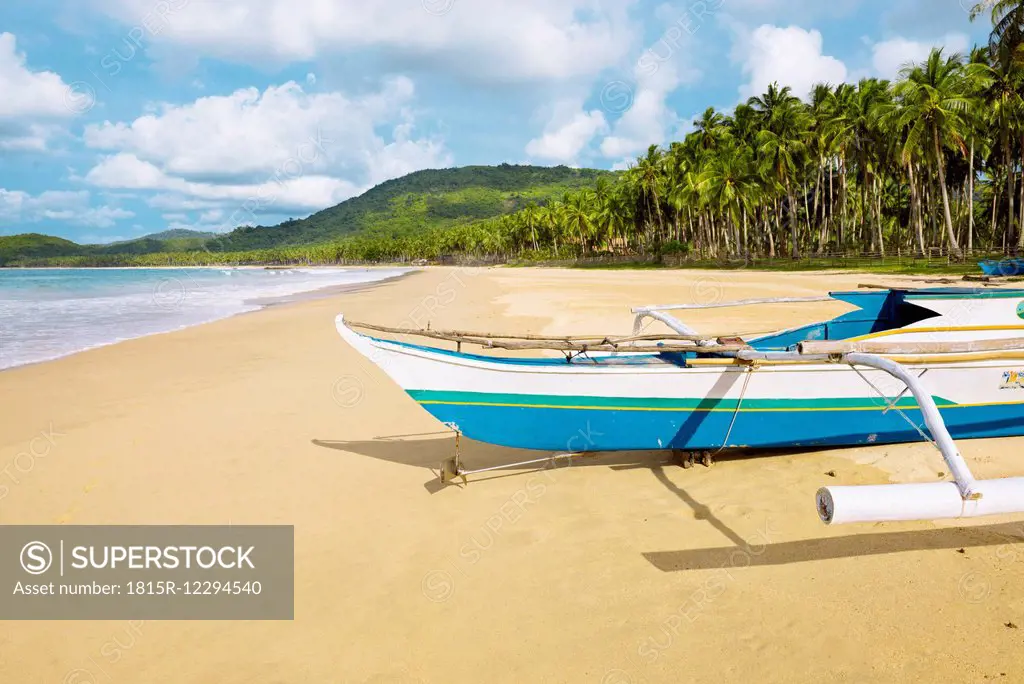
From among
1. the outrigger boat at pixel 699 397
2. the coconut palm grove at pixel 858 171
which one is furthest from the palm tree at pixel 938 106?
the outrigger boat at pixel 699 397

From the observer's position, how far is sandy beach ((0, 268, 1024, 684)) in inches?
135

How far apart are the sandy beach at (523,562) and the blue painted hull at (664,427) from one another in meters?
0.33

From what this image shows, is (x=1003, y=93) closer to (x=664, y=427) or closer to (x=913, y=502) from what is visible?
(x=664, y=427)

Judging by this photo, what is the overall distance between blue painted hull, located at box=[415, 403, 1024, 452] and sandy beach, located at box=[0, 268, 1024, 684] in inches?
13.1

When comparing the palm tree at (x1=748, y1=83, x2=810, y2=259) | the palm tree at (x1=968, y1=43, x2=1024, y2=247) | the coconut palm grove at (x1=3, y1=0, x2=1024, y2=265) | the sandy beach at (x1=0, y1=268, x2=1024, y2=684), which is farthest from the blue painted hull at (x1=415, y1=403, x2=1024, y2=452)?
the palm tree at (x1=748, y1=83, x2=810, y2=259)

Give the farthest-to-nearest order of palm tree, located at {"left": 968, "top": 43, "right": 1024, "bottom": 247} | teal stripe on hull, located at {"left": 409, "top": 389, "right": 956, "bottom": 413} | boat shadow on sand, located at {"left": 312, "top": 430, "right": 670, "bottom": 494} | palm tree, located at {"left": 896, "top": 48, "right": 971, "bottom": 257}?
palm tree, located at {"left": 896, "top": 48, "right": 971, "bottom": 257} < palm tree, located at {"left": 968, "top": 43, "right": 1024, "bottom": 247} < boat shadow on sand, located at {"left": 312, "top": 430, "right": 670, "bottom": 494} < teal stripe on hull, located at {"left": 409, "top": 389, "right": 956, "bottom": 413}

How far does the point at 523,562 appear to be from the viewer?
4.49 meters

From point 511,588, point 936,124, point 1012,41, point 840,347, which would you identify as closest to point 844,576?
point 840,347

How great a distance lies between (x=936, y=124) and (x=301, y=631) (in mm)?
39652

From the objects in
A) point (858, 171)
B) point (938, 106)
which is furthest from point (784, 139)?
point (938, 106)

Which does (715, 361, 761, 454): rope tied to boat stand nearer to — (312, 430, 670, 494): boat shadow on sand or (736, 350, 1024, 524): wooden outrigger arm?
(312, 430, 670, 494): boat shadow on sand

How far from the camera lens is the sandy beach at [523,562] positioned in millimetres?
3441

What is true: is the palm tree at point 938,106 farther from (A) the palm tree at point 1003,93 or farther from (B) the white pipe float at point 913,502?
(B) the white pipe float at point 913,502

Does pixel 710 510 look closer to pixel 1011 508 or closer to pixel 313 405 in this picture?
pixel 1011 508
